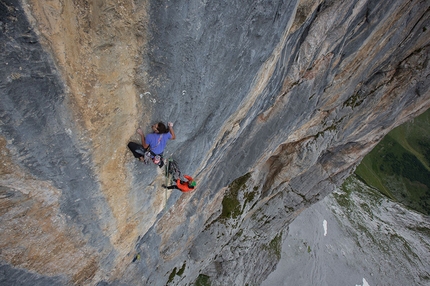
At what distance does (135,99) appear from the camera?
5.02 meters

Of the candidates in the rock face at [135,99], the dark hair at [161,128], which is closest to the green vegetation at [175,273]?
the rock face at [135,99]

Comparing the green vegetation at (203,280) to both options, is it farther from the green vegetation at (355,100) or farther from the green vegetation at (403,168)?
the green vegetation at (403,168)

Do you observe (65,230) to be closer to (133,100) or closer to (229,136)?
(133,100)

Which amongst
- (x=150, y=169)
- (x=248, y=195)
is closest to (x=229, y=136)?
(x=150, y=169)

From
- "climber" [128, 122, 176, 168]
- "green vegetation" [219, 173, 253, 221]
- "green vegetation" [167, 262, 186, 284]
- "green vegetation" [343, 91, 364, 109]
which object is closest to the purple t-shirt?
"climber" [128, 122, 176, 168]

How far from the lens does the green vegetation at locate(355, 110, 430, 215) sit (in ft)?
184

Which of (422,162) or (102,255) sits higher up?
(422,162)

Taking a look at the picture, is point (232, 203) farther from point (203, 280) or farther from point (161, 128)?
point (161, 128)

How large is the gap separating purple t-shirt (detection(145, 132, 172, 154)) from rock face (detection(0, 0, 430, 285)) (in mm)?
283

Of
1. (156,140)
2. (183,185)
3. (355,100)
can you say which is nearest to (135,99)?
(156,140)

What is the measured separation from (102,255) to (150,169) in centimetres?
313

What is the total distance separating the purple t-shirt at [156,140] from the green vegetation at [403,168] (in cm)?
6004

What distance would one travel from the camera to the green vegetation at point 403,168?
5622 cm

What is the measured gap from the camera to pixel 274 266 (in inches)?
953
